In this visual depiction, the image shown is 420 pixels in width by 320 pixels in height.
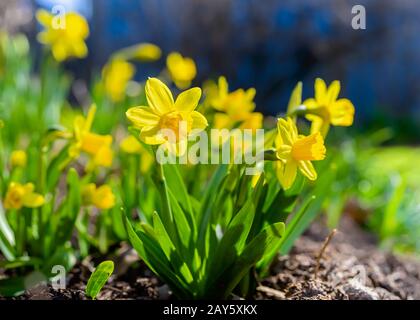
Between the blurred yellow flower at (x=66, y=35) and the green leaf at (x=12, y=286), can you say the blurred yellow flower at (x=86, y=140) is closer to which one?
the green leaf at (x=12, y=286)

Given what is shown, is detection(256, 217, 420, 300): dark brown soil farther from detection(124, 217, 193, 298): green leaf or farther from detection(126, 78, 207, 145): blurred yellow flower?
detection(126, 78, 207, 145): blurred yellow flower

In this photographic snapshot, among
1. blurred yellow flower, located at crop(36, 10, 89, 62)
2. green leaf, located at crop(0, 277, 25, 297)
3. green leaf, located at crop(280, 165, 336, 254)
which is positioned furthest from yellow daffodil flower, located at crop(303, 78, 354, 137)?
blurred yellow flower, located at crop(36, 10, 89, 62)

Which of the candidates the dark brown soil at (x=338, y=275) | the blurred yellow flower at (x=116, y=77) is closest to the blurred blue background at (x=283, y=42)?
the blurred yellow flower at (x=116, y=77)

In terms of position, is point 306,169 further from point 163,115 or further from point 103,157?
point 103,157
